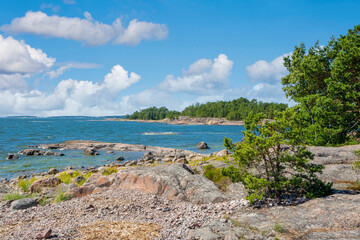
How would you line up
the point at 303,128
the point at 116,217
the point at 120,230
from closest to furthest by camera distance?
the point at 120,230
the point at 116,217
the point at 303,128

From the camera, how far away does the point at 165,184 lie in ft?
38.6

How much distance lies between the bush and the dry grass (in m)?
3.19

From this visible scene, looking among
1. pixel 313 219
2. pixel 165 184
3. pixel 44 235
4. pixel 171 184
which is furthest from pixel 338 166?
pixel 44 235

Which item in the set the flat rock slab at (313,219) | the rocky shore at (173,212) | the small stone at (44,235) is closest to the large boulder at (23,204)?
the rocky shore at (173,212)

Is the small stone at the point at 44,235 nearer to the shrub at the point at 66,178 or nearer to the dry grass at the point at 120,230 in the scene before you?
the dry grass at the point at 120,230

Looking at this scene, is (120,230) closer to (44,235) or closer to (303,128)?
(44,235)

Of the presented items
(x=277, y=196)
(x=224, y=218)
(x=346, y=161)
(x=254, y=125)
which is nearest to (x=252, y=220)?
(x=224, y=218)

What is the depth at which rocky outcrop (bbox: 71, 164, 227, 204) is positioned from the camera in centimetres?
1098

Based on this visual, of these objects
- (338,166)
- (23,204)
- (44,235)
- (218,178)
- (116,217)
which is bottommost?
(23,204)

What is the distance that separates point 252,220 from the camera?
25.8 ft

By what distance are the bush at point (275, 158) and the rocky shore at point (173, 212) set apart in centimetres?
53

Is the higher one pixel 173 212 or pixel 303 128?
pixel 303 128

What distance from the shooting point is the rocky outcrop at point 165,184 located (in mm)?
10984

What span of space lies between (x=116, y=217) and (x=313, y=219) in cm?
642
